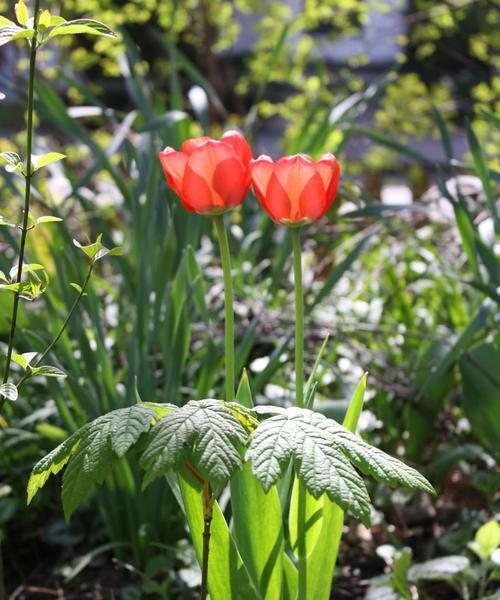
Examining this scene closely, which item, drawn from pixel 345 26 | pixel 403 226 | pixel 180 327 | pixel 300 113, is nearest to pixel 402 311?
pixel 403 226

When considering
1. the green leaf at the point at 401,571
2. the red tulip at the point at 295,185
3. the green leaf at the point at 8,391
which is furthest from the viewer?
the green leaf at the point at 401,571

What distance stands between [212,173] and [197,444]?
1.08ft

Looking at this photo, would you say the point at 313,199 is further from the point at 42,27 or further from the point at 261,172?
the point at 42,27

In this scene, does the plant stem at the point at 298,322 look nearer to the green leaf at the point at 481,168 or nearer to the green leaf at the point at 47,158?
the green leaf at the point at 47,158

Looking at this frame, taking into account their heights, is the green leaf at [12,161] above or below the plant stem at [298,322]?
above

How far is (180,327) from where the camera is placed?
4.85 ft

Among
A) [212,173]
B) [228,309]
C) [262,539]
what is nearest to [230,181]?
[212,173]

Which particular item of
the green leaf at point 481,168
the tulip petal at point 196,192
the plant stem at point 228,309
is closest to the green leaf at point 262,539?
the plant stem at point 228,309

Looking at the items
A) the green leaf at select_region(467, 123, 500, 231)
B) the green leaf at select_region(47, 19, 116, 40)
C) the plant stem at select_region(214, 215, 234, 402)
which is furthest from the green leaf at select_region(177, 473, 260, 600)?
the green leaf at select_region(467, 123, 500, 231)

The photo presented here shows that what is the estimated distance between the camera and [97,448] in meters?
0.79

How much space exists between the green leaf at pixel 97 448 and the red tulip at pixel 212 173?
263 millimetres

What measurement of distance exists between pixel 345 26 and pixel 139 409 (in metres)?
5.13

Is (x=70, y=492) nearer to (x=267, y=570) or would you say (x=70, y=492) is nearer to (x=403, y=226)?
(x=267, y=570)

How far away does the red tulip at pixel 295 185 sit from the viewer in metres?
0.95
